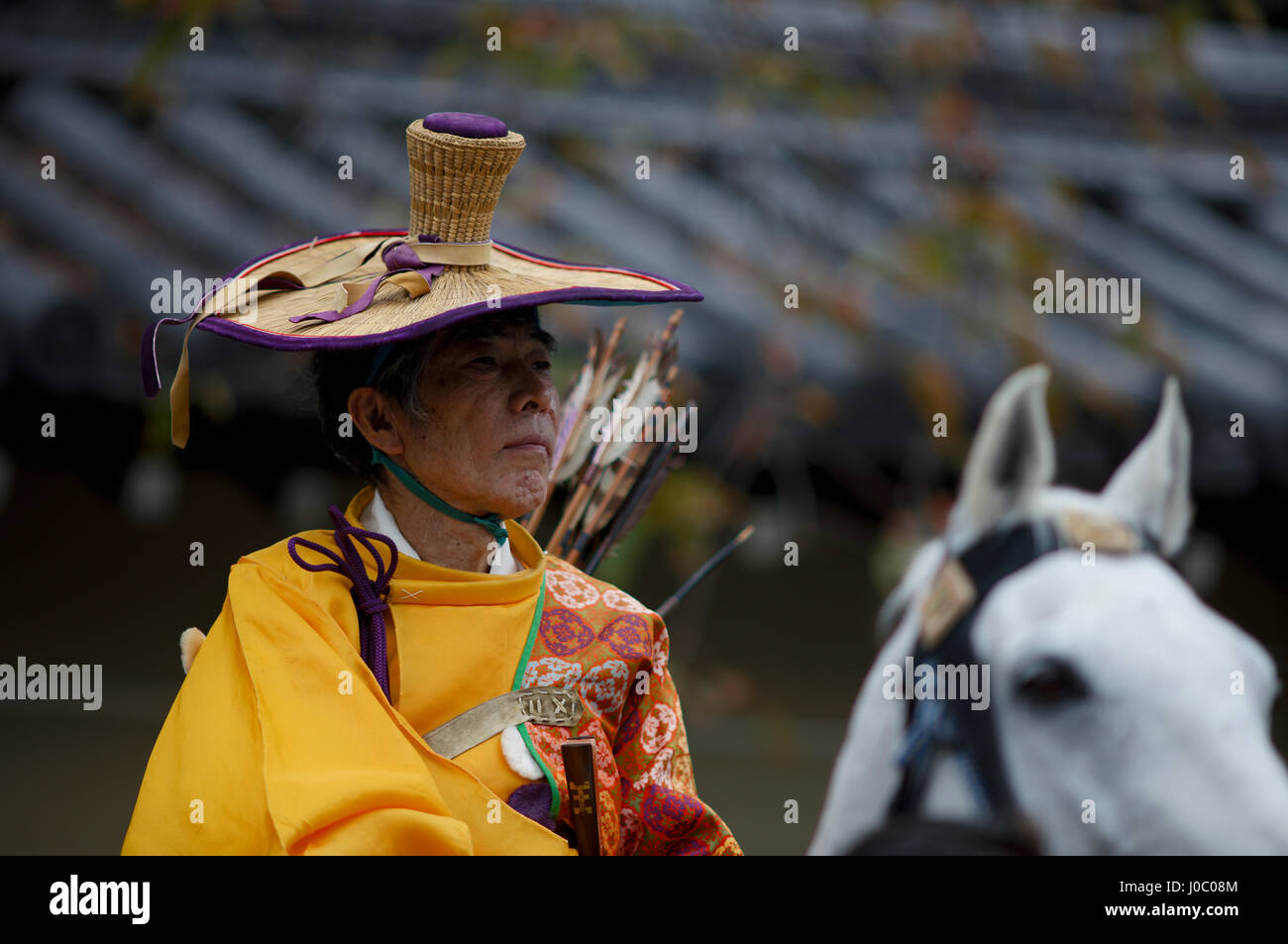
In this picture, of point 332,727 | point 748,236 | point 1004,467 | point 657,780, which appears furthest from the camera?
point 748,236

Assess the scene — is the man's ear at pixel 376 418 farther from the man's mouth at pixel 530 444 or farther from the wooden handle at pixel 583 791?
the wooden handle at pixel 583 791

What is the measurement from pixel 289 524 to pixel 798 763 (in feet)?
4.22

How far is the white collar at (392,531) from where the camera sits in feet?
5.24

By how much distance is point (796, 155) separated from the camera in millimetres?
3320

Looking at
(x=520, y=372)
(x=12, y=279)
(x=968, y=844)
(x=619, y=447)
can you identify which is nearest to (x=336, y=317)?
(x=520, y=372)

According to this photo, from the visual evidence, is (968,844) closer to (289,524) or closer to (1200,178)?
(289,524)

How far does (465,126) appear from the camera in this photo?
5.09 feet

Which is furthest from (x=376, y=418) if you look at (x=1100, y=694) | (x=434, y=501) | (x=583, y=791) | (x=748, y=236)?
(x=748, y=236)

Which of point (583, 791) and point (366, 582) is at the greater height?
point (366, 582)

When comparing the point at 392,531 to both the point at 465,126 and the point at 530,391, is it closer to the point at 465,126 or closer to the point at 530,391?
the point at 530,391

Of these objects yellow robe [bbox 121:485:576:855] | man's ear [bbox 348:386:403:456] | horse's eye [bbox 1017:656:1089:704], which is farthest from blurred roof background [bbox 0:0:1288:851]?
yellow robe [bbox 121:485:576:855]

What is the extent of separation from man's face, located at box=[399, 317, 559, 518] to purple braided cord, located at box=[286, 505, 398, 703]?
0.10 m

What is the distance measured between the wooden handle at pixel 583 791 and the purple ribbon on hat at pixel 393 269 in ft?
1.64

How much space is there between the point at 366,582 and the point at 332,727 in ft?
0.56
